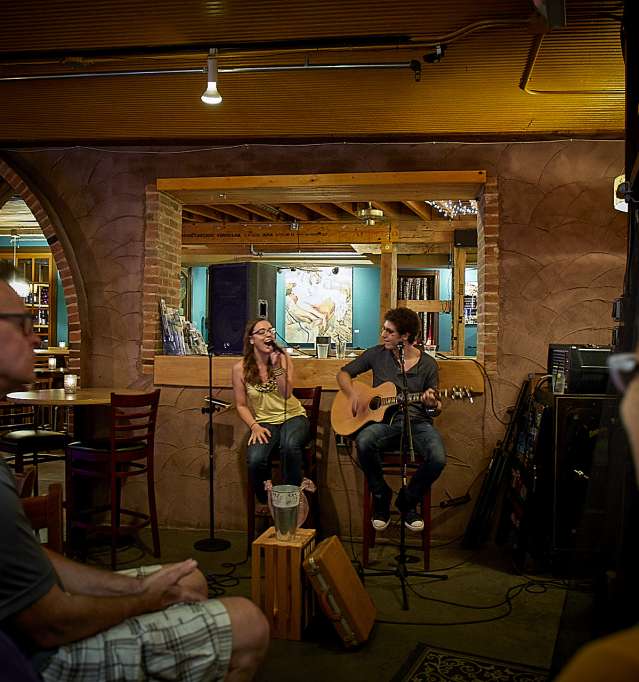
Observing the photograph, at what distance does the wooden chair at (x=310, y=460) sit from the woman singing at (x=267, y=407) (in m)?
0.08

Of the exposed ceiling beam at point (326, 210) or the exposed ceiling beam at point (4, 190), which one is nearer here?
the exposed ceiling beam at point (4, 190)

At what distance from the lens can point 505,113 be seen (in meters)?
4.50

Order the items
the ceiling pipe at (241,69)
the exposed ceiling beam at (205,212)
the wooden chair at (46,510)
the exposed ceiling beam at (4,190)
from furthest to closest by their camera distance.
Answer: the exposed ceiling beam at (205,212) < the exposed ceiling beam at (4,190) < the ceiling pipe at (241,69) < the wooden chair at (46,510)

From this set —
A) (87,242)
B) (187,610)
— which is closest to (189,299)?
(87,242)

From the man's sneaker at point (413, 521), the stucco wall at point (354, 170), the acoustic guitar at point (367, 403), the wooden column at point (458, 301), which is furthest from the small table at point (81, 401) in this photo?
the wooden column at point (458, 301)

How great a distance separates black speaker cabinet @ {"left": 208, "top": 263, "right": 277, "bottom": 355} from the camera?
6.65 metres

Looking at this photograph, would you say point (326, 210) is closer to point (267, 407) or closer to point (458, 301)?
point (458, 301)

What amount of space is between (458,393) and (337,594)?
1768 millimetres

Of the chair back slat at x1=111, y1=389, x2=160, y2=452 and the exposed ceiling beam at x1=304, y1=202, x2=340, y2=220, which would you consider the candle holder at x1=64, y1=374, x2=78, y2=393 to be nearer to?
the chair back slat at x1=111, y1=389, x2=160, y2=452

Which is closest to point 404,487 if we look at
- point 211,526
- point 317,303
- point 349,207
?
point 211,526

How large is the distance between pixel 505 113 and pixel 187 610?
147 inches

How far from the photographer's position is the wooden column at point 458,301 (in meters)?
9.09

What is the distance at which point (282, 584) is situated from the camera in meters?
3.28

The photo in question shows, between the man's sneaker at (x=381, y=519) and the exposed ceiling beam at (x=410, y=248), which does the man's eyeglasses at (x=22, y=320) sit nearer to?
the man's sneaker at (x=381, y=519)
